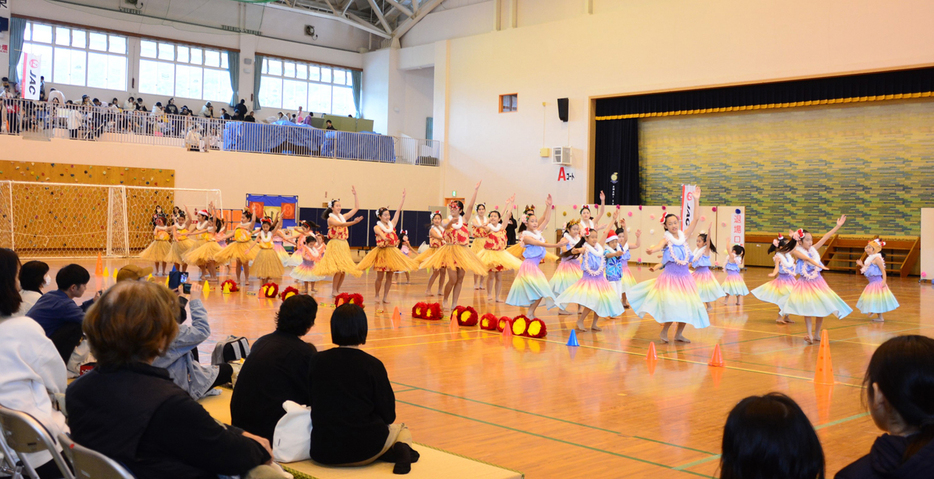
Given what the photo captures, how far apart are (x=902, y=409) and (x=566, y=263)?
31.2ft

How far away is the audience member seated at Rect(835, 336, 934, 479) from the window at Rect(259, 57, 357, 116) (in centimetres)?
3113

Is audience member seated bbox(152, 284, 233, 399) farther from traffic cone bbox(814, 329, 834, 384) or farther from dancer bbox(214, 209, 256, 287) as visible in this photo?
dancer bbox(214, 209, 256, 287)

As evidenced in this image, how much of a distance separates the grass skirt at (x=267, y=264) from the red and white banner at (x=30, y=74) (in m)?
9.79

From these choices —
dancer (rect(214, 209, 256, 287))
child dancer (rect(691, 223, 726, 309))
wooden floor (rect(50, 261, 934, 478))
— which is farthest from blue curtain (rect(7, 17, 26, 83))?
child dancer (rect(691, 223, 726, 309))

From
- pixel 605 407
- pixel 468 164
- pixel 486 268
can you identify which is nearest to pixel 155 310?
pixel 605 407

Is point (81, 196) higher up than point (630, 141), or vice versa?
point (630, 141)

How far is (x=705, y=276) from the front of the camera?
42.0ft

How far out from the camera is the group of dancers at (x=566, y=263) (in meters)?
9.48

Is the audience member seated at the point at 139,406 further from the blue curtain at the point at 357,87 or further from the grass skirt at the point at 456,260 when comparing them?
the blue curtain at the point at 357,87

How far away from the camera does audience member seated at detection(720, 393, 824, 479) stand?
1.86 meters

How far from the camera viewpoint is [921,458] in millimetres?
2004

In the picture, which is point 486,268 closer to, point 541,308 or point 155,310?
point 541,308

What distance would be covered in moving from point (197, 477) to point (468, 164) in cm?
2718

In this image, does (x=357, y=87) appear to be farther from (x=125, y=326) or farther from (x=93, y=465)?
(x=93, y=465)
